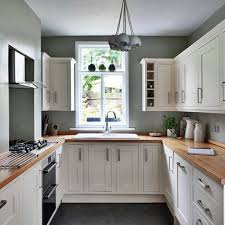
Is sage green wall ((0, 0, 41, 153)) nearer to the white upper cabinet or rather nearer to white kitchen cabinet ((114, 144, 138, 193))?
the white upper cabinet

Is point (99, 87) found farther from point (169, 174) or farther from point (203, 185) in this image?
point (203, 185)

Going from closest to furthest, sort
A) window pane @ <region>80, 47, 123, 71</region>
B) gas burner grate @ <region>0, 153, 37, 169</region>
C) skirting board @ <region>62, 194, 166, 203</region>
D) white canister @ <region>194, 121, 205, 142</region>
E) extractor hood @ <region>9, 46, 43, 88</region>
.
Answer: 1. gas burner grate @ <region>0, 153, 37, 169</region>
2. extractor hood @ <region>9, 46, 43, 88</region>
3. white canister @ <region>194, 121, 205, 142</region>
4. skirting board @ <region>62, 194, 166, 203</region>
5. window pane @ <region>80, 47, 123, 71</region>

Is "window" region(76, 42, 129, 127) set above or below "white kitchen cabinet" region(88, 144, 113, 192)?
above

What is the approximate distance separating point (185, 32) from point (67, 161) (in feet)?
9.01

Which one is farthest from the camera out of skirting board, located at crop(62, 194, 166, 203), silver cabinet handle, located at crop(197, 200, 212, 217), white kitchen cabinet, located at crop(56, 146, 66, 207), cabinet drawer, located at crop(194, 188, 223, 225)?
skirting board, located at crop(62, 194, 166, 203)

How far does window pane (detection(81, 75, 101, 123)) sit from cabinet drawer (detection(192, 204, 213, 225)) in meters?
2.74

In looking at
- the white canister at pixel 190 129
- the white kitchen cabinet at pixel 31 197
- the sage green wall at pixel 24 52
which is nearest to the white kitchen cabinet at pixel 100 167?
the sage green wall at pixel 24 52

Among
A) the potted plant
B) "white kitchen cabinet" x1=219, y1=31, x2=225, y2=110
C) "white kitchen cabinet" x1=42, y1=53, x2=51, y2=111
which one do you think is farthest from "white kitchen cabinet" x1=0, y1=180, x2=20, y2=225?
the potted plant

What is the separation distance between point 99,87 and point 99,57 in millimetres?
522

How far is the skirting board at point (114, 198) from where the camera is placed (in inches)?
167

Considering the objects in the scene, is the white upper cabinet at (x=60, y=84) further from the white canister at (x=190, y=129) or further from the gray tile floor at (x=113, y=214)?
the white canister at (x=190, y=129)

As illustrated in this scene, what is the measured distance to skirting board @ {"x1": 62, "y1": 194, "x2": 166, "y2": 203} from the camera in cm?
423

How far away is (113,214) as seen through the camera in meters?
3.77

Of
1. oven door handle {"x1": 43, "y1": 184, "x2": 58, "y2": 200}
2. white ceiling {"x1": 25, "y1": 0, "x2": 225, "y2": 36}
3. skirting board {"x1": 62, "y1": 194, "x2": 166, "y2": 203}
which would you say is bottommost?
skirting board {"x1": 62, "y1": 194, "x2": 166, "y2": 203}
